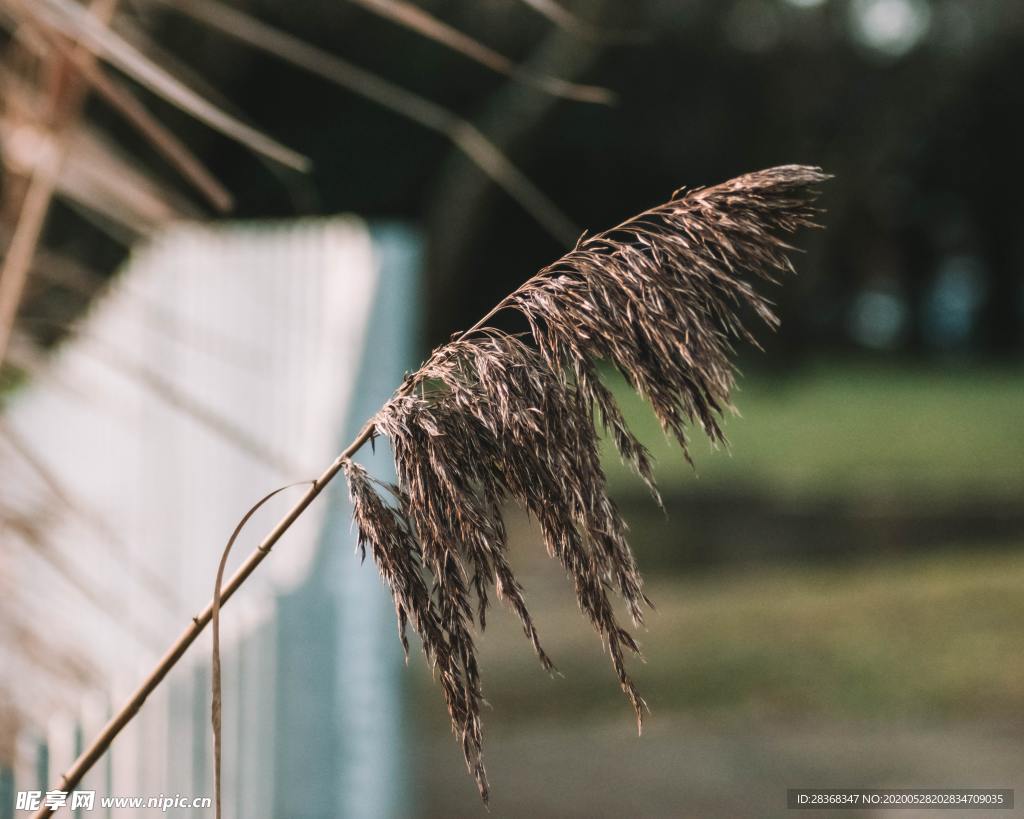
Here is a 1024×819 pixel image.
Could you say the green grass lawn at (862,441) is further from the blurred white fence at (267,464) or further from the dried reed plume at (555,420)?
the dried reed plume at (555,420)

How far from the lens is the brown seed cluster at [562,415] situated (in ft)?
2.78

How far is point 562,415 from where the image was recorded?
0.87 metres

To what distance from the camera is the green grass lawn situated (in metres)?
11.7

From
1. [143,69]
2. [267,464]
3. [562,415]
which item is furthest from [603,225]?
[562,415]

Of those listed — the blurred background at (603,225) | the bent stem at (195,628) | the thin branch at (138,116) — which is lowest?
the bent stem at (195,628)

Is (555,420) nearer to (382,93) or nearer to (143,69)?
(143,69)

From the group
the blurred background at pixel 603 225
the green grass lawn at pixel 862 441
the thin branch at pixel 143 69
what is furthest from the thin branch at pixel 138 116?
the green grass lawn at pixel 862 441

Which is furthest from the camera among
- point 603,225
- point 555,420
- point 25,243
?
point 603,225

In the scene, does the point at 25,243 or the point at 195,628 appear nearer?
the point at 195,628

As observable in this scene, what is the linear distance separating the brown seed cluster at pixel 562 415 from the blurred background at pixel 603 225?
100 millimetres

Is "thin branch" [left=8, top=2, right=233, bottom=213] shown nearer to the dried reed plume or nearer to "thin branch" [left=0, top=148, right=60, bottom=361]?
"thin branch" [left=0, top=148, right=60, bottom=361]

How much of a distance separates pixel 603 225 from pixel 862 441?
4.88 metres

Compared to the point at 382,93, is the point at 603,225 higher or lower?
higher

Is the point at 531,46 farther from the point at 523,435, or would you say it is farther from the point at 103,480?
the point at 523,435
